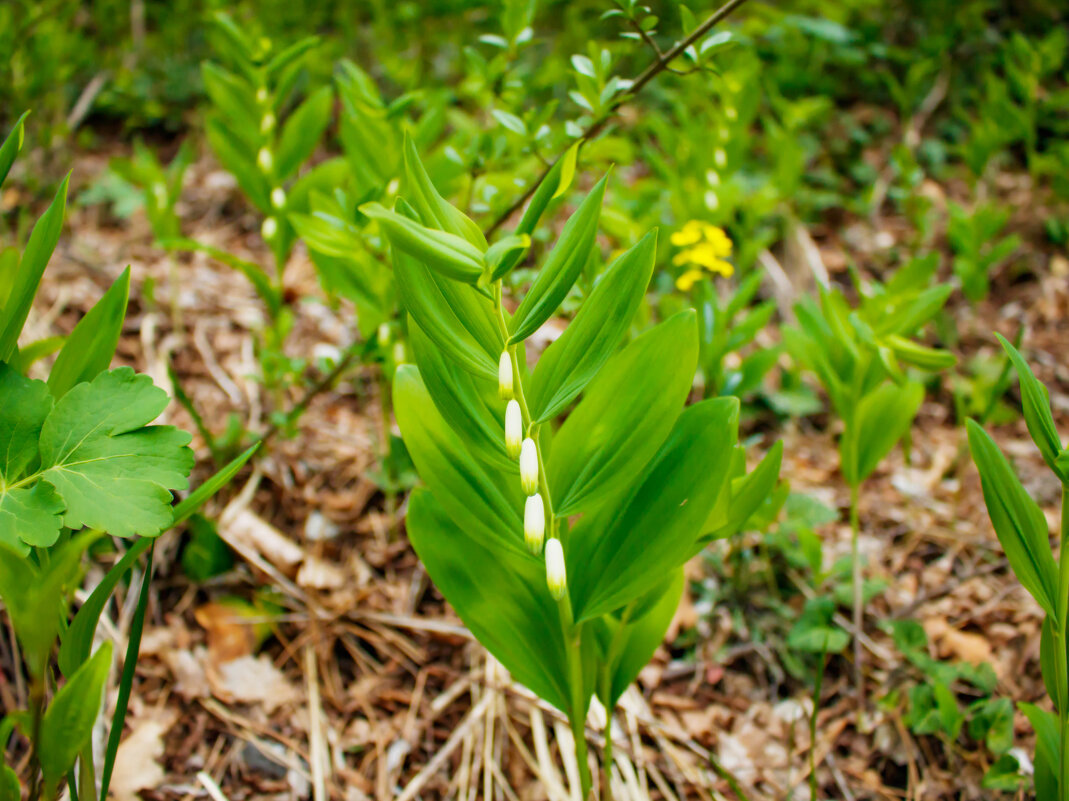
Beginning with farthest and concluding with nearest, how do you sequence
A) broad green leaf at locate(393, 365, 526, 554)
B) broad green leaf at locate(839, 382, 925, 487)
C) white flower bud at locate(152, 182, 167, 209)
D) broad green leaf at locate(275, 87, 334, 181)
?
white flower bud at locate(152, 182, 167, 209) < broad green leaf at locate(275, 87, 334, 181) < broad green leaf at locate(839, 382, 925, 487) < broad green leaf at locate(393, 365, 526, 554)

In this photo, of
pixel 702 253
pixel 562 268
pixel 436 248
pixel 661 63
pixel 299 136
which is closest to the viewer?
pixel 436 248

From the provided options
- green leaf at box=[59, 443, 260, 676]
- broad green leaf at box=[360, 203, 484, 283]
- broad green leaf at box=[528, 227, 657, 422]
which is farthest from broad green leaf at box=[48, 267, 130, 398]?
broad green leaf at box=[528, 227, 657, 422]

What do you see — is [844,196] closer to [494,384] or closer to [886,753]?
[886,753]

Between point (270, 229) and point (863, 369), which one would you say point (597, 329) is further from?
point (270, 229)

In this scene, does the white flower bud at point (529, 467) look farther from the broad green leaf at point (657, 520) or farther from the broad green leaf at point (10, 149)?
the broad green leaf at point (10, 149)

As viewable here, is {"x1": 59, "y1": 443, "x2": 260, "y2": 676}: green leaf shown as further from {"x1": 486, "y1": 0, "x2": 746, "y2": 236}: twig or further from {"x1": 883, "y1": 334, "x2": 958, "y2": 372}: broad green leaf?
{"x1": 883, "y1": 334, "x2": 958, "y2": 372}: broad green leaf

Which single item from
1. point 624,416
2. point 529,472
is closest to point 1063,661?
point 624,416

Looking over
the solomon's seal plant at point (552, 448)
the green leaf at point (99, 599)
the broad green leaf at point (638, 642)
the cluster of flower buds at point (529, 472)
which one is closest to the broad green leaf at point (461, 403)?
the solomon's seal plant at point (552, 448)
